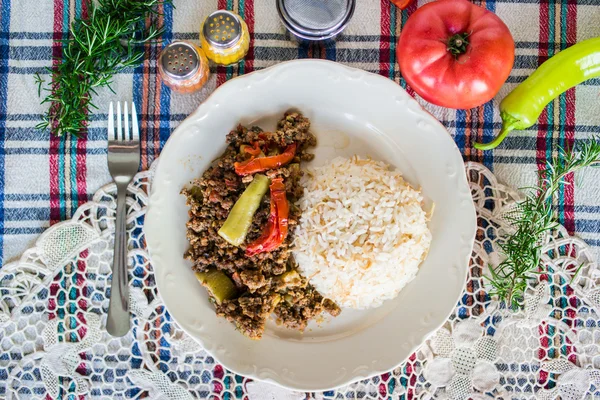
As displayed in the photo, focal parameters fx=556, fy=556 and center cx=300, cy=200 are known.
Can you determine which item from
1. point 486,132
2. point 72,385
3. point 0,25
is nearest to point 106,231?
point 72,385

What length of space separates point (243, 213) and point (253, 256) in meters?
0.20

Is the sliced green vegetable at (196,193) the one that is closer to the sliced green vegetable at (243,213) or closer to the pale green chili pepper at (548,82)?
the sliced green vegetable at (243,213)

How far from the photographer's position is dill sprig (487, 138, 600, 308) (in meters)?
2.67

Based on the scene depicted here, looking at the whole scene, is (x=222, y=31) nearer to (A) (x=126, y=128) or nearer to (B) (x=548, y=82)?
(A) (x=126, y=128)

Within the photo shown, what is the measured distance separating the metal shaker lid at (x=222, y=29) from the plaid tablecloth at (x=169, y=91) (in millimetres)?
252

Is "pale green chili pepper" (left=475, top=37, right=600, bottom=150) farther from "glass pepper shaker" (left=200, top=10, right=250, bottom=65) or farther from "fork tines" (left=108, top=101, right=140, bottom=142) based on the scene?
"fork tines" (left=108, top=101, right=140, bottom=142)

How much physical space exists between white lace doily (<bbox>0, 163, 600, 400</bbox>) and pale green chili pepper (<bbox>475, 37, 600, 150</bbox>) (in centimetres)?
33

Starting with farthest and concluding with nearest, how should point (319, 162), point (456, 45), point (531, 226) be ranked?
point (319, 162) → point (531, 226) → point (456, 45)

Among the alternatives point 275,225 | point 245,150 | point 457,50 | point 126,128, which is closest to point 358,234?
point 275,225

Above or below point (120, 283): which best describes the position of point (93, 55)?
above

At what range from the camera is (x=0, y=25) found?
2816 millimetres

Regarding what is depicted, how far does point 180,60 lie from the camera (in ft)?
8.52

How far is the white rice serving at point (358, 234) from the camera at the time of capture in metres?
2.55

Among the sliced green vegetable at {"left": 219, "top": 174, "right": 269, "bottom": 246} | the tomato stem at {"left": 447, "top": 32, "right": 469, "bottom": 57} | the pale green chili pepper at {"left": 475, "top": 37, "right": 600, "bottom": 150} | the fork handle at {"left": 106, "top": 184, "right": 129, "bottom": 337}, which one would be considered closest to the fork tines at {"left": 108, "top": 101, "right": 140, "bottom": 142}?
the fork handle at {"left": 106, "top": 184, "right": 129, "bottom": 337}
